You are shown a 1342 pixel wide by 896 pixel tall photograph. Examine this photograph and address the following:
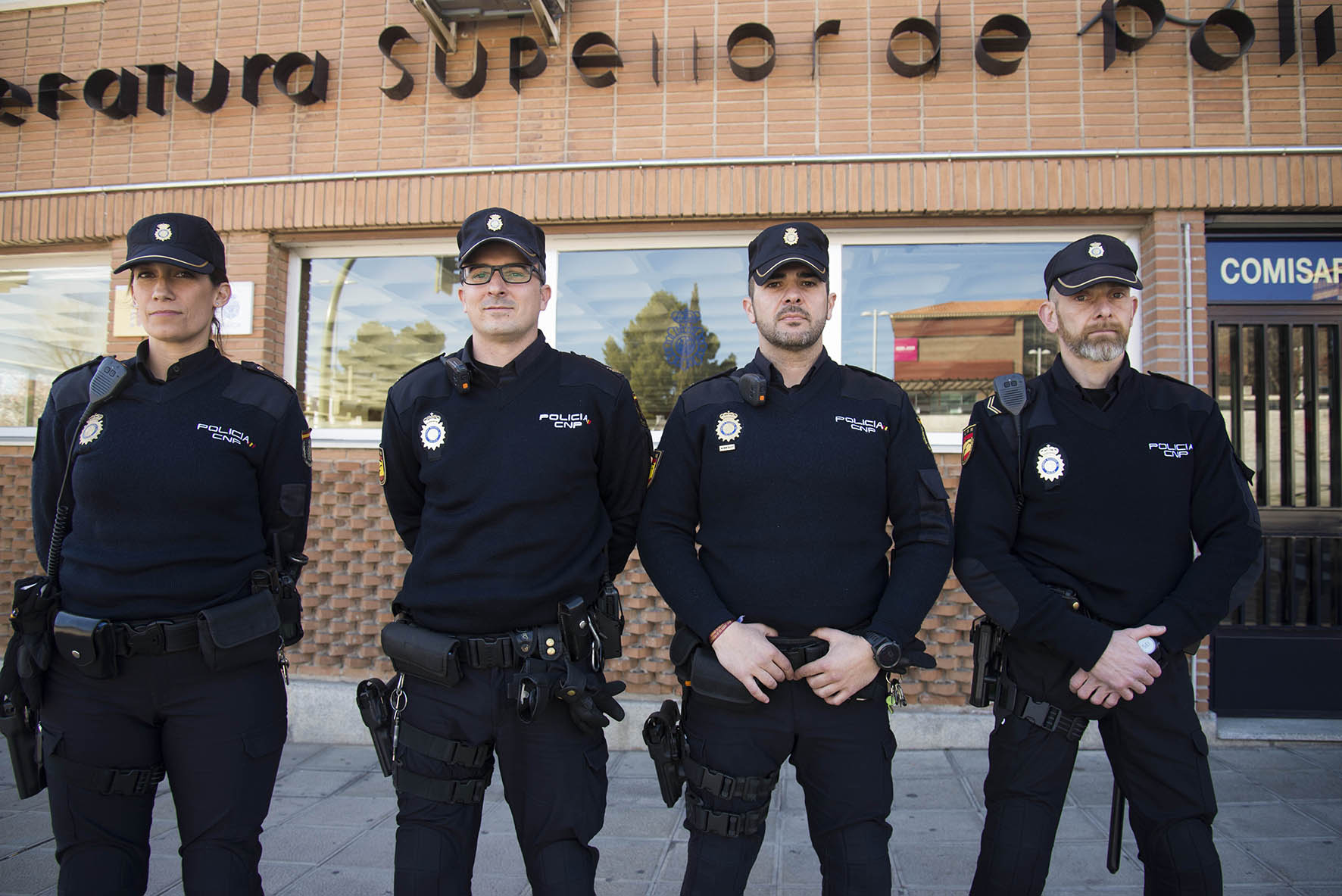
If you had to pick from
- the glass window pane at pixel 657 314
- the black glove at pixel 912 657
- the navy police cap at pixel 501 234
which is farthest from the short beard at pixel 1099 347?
the glass window pane at pixel 657 314

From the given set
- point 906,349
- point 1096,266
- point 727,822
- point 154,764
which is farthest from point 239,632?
point 906,349

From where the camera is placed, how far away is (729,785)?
7.03 feet

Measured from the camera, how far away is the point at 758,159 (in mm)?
4512

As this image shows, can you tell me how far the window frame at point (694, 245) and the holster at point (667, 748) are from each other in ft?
9.03

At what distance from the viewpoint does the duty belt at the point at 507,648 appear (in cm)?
217

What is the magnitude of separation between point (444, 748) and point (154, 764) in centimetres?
88

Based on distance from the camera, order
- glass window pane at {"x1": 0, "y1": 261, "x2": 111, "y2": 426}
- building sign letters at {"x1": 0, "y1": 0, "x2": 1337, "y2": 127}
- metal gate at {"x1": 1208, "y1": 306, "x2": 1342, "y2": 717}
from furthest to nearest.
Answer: glass window pane at {"x1": 0, "y1": 261, "x2": 111, "y2": 426} < metal gate at {"x1": 1208, "y1": 306, "x2": 1342, "y2": 717} < building sign letters at {"x1": 0, "y1": 0, "x2": 1337, "y2": 127}

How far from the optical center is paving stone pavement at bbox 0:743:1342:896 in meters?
3.02

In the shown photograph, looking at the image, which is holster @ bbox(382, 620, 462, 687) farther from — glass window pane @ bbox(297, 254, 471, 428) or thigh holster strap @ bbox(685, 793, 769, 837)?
glass window pane @ bbox(297, 254, 471, 428)

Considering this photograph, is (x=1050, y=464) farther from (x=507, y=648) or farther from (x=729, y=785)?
(x=507, y=648)

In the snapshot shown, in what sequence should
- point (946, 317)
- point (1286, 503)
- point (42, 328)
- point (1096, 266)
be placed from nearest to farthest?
Result: point (1096, 266)
point (1286, 503)
point (946, 317)
point (42, 328)

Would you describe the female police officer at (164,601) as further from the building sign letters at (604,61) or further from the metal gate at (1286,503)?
the metal gate at (1286,503)

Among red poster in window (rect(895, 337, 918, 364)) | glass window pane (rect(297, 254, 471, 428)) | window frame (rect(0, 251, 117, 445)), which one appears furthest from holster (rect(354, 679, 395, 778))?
window frame (rect(0, 251, 117, 445))

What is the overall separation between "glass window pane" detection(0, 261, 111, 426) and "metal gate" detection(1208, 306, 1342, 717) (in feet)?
24.4
